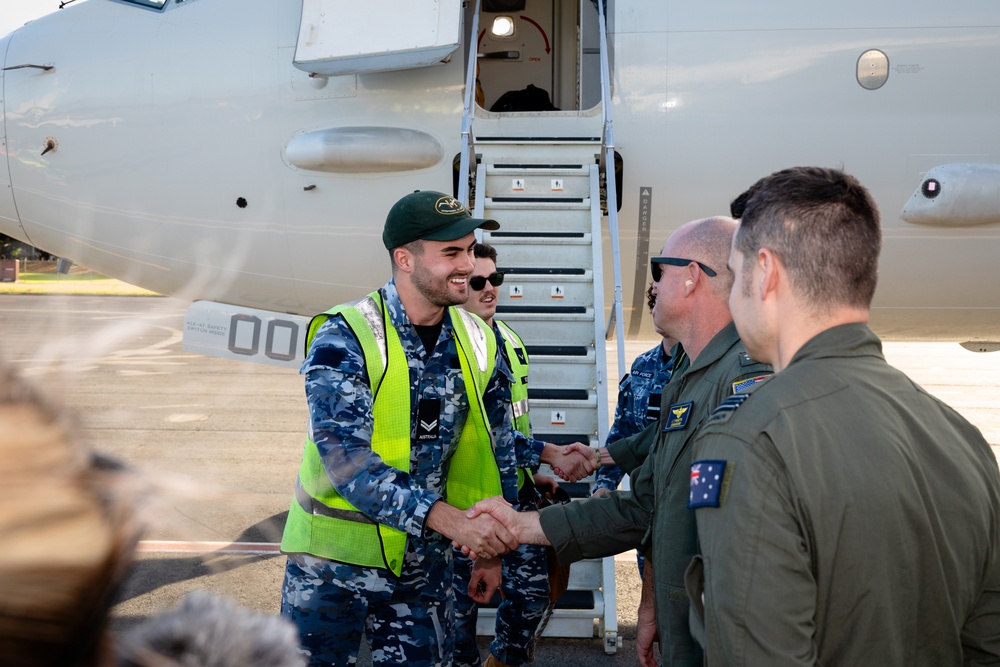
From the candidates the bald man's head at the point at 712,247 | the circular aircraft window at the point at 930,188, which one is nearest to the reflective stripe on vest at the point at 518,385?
the bald man's head at the point at 712,247

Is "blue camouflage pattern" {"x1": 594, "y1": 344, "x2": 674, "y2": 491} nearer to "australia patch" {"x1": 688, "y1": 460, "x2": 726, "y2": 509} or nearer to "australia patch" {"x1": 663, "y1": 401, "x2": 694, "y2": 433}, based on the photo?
"australia patch" {"x1": 663, "y1": 401, "x2": 694, "y2": 433}

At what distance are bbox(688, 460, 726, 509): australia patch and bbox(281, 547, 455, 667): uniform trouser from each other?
1.65 meters

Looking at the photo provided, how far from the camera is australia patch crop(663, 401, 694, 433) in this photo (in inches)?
106

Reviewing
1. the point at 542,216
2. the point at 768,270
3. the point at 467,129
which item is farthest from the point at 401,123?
the point at 768,270

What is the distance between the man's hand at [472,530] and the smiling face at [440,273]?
86 cm

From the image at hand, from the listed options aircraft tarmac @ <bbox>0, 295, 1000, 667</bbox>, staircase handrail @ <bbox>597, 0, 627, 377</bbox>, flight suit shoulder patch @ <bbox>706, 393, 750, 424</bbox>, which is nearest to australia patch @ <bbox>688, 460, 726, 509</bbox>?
flight suit shoulder patch @ <bbox>706, 393, 750, 424</bbox>

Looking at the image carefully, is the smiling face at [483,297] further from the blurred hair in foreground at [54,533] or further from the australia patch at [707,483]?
the blurred hair in foreground at [54,533]

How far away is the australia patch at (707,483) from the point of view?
1.80 metres

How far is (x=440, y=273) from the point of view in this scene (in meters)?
3.45

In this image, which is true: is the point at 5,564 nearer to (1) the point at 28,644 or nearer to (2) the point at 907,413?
(1) the point at 28,644

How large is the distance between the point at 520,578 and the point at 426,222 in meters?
1.89

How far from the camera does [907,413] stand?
72.0 inches

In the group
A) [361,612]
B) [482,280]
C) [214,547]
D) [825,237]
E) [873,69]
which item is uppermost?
[873,69]

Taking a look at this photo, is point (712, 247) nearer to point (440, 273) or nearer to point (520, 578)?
point (440, 273)
